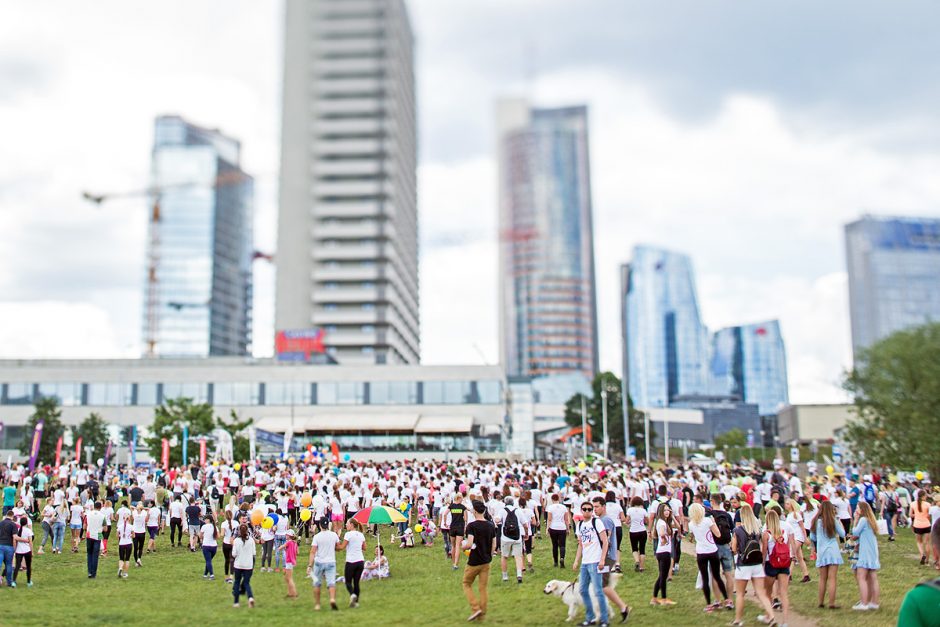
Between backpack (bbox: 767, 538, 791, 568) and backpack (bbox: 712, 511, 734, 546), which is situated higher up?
backpack (bbox: 712, 511, 734, 546)

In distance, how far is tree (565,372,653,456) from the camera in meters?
81.8

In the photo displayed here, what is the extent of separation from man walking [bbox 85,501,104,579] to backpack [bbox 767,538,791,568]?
13440mm

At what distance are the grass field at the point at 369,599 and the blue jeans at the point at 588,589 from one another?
815 millimetres

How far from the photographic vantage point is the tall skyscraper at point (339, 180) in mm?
118688

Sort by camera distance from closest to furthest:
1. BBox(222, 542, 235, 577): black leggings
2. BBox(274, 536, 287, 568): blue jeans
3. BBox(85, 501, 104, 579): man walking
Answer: BBox(222, 542, 235, 577): black leggings, BBox(85, 501, 104, 579): man walking, BBox(274, 536, 287, 568): blue jeans

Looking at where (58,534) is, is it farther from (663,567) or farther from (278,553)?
(663,567)

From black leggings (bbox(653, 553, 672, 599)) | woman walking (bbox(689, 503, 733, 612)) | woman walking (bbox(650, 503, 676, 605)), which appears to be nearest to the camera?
woman walking (bbox(689, 503, 733, 612))

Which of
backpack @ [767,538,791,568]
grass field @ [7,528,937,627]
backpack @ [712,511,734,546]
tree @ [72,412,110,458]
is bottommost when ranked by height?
grass field @ [7,528,937,627]

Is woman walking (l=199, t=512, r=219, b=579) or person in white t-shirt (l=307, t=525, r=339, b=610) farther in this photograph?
woman walking (l=199, t=512, r=219, b=579)

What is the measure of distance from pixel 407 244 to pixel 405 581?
400 ft

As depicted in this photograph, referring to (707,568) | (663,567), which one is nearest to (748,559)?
(707,568)

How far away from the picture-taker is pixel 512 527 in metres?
17.0

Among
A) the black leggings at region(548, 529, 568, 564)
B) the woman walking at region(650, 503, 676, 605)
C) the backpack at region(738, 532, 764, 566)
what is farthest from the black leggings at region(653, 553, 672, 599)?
the black leggings at region(548, 529, 568, 564)

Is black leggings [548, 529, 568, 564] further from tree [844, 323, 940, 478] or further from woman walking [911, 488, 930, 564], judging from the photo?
tree [844, 323, 940, 478]
